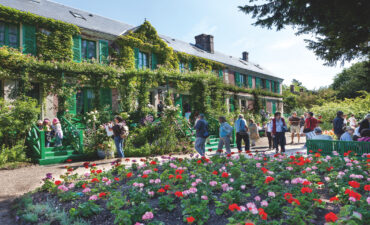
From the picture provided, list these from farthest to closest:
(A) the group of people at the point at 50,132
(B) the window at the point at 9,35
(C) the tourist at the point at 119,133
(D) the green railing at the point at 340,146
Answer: (B) the window at the point at 9,35, (A) the group of people at the point at 50,132, (C) the tourist at the point at 119,133, (D) the green railing at the point at 340,146

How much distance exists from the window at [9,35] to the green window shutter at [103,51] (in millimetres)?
3748

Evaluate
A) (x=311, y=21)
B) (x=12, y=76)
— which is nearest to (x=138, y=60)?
(x=12, y=76)

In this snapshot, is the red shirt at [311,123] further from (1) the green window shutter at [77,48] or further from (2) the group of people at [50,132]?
(1) the green window shutter at [77,48]

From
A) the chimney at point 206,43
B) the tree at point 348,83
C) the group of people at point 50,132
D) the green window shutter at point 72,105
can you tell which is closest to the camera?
the group of people at point 50,132

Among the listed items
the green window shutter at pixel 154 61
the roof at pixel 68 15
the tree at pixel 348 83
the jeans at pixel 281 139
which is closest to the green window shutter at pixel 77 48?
the roof at pixel 68 15

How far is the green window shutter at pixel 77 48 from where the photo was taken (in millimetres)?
12531

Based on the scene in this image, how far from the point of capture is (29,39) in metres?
11.3

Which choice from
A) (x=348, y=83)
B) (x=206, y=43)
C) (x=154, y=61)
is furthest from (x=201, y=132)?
(x=348, y=83)

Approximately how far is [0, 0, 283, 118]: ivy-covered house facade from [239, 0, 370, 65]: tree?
8.07 metres

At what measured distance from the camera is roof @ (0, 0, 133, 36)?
12.1 m

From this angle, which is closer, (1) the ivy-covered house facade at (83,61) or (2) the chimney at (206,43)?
(1) the ivy-covered house facade at (83,61)

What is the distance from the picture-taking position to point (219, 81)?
1639cm

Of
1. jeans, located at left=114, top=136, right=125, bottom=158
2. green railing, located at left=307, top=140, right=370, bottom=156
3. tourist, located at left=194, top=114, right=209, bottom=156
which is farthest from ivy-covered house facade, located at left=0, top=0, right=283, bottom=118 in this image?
green railing, located at left=307, top=140, right=370, bottom=156

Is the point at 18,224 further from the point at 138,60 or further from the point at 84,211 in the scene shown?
the point at 138,60
